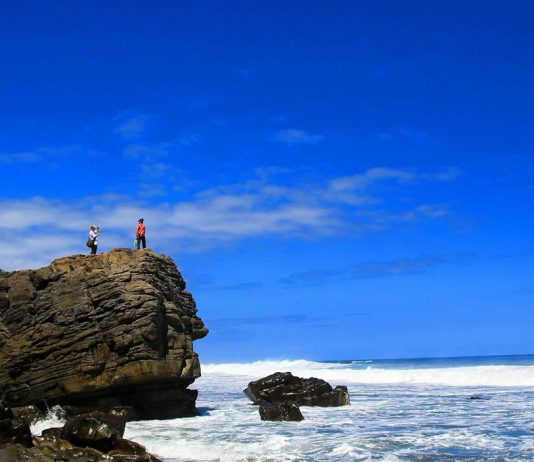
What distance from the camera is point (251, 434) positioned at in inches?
821

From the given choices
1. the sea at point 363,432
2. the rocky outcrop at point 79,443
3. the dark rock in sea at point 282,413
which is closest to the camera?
the rocky outcrop at point 79,443

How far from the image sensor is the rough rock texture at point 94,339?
23.2m

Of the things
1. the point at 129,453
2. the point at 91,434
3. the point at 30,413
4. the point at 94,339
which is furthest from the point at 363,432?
the point at 30,413

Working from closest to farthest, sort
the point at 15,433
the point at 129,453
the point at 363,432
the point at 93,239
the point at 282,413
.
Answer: the point at 129,453 → the point at 15,433 → the point at 363,432 → the point at 282,413 → the point at 93,239

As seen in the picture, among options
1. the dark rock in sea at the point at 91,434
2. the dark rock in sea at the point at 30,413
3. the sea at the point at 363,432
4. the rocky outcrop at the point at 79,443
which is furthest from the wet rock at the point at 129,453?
the dark rock in sea at the point at 30,413

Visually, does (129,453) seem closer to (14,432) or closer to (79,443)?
(79,443)

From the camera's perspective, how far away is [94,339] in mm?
23406

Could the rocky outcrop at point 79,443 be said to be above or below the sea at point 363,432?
above

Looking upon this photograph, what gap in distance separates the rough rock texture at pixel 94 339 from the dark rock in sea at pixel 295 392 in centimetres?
539

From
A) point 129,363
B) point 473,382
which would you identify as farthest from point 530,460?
point 473,382

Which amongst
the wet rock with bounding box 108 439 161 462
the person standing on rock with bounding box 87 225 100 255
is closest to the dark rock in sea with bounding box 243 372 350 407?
the person standing on rock with bounding box 87 225 100 255

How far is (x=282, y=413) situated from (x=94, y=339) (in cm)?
728

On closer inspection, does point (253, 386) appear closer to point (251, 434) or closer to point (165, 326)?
point (165, 326)

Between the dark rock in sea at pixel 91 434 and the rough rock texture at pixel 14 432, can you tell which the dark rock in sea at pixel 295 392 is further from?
the rough rock texture at pixel 14 432
